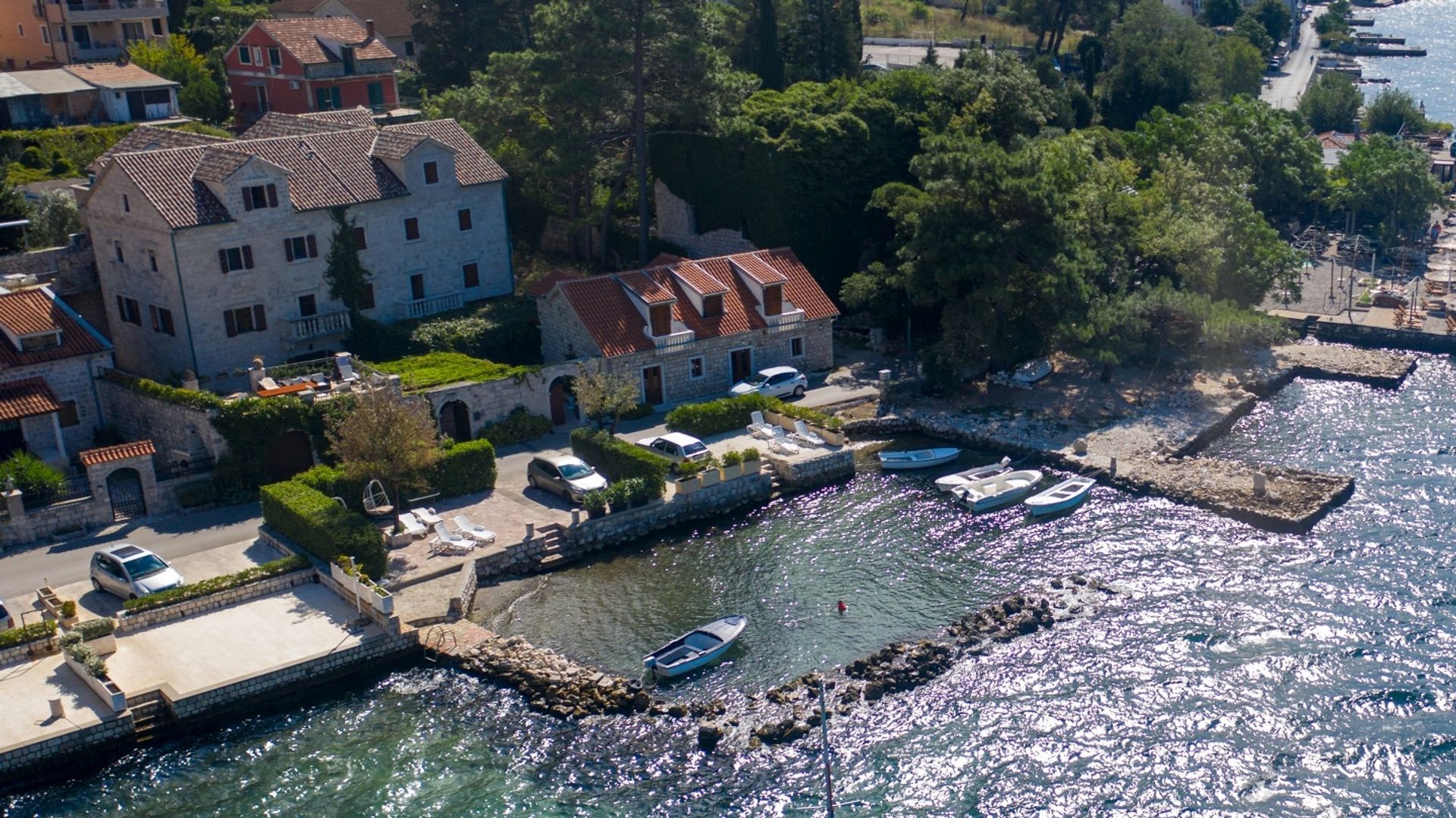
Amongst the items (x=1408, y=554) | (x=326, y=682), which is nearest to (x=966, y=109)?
(x=1408, y=554)

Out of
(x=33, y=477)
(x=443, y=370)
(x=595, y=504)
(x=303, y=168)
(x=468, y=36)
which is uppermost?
(x=468, y=36)

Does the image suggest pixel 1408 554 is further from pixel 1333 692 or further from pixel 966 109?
pixel 966 109

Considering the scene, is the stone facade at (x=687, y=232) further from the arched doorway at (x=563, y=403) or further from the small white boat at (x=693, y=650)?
the small white boat at (x=693, y=650)

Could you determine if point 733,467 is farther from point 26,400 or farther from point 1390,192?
point 1390,192

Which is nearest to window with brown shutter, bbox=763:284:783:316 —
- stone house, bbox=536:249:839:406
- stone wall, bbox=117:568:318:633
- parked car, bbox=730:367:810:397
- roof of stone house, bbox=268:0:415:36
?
stone house, bbox=536:249:839:406

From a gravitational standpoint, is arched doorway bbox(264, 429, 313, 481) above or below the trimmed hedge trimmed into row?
above

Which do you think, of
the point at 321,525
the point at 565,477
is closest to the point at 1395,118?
the point at 565,477

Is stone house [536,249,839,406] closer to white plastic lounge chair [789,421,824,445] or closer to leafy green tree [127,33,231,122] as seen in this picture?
white plastic lounge chair [789,421,824,445]
